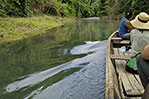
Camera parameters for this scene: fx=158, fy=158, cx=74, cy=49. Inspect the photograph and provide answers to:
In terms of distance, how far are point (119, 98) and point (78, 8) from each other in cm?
4818

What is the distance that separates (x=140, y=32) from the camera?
3.84m

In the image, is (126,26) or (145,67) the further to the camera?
(126,26)

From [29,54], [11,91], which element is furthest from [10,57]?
[11,91]

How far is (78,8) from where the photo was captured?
49.1m

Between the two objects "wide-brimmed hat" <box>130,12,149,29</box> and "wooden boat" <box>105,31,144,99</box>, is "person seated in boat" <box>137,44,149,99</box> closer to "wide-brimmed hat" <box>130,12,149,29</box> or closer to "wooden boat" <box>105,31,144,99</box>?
"wooden boat" <box>105,31,144,99</box>

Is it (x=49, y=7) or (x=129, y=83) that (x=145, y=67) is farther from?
(x=49, y=7)

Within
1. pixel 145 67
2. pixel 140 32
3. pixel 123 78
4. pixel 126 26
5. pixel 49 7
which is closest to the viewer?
pixel 145 67

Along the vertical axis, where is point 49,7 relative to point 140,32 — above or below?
above

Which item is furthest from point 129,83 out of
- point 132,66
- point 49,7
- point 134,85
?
point 49,7

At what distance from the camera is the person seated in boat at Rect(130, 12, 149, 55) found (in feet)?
11.6

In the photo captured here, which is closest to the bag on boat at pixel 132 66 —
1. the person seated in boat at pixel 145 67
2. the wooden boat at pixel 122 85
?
the wooden boat at pixel 122 85

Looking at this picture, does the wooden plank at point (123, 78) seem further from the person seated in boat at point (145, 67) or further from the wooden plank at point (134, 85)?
the person seated in boat at point (145, 67)

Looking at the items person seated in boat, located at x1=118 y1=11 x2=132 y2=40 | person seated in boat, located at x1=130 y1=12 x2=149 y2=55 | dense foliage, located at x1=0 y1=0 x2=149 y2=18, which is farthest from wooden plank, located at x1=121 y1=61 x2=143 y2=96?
dense foliage, located at x1=0 y1=0 x2=149 y2=18

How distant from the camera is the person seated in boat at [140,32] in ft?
11.6
